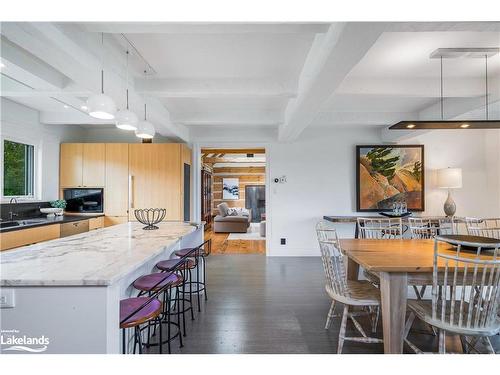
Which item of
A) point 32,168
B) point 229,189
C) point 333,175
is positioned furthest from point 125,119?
point 229,189

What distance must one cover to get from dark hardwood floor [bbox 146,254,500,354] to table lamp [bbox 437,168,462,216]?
9.51ft

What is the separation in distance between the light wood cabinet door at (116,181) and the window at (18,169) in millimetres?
1069

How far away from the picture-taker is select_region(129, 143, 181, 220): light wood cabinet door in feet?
15.5

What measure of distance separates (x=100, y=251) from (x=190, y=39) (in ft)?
5.93

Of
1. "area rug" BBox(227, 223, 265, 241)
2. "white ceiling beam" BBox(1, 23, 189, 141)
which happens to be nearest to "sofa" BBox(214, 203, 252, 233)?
"area rug" BBox(227, 223, 265, 241)

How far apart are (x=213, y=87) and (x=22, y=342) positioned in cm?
257

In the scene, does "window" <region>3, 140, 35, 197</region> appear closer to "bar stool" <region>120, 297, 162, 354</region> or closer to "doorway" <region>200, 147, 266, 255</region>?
"bar stool" <region>120, 297, 162, 354</region>

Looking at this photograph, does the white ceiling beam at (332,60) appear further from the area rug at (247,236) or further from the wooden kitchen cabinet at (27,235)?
the area rug at (247,236)

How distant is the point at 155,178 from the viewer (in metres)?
4.75

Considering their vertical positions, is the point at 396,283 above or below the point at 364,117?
below

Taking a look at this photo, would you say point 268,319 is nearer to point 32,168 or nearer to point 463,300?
point 463,300
